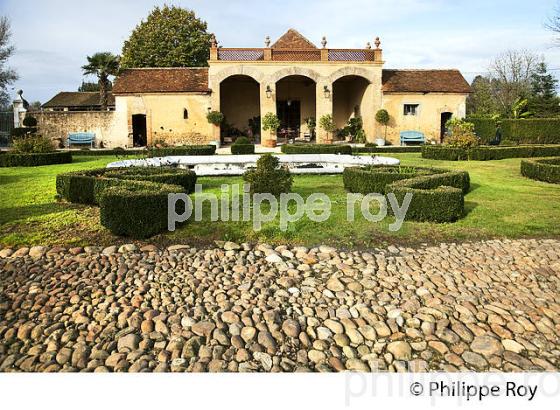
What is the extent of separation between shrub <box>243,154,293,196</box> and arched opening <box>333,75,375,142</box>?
19414 mm

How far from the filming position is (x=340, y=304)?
16.7 feet

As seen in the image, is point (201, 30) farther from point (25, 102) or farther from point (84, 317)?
point (84, 317)

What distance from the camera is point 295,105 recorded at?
104 ft

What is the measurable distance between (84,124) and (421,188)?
2419 centimetres

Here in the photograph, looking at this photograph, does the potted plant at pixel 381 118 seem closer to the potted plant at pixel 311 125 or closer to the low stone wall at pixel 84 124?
the potted plant at pixel 311 125

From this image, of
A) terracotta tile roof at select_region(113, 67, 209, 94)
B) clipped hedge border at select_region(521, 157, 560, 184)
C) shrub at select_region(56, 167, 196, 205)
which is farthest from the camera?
terracotta tile roof at select_region(113, 67, 209, 94)

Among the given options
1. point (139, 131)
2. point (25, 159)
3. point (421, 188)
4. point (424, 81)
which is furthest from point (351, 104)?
point (421, 188)

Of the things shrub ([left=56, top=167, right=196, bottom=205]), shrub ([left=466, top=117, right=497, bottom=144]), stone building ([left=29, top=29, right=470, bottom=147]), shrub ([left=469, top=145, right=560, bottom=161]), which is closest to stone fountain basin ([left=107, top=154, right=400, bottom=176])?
shrub ([left=56, top=167, right=196, bottom=205])

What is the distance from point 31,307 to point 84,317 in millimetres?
740

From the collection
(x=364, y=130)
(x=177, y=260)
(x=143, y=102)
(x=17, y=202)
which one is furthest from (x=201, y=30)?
(x=177, y=260)

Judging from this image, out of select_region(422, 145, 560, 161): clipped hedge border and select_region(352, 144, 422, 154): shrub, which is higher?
select_region(352, 144, 422, 154): shrub

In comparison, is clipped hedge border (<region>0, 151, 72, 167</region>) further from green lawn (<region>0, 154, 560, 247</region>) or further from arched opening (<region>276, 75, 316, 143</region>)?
arched opening (<region>276, 75, 316, 143</region>)

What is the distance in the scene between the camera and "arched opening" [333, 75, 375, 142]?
28.6 m

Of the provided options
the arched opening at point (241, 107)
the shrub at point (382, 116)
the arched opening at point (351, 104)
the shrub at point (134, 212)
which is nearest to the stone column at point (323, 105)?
the arched opening at point (351, 104)
